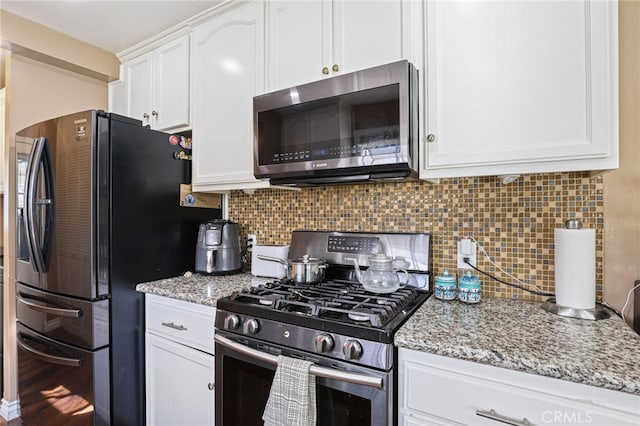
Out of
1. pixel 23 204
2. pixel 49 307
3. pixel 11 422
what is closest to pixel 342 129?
pixel 49 307

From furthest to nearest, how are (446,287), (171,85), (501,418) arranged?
(171,85)
(446,287)
(501,418)

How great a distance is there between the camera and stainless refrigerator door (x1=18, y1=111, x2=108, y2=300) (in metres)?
1.50

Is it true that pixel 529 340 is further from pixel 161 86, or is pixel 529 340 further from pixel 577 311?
pixel 161 86

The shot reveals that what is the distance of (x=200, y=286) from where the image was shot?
160 cm

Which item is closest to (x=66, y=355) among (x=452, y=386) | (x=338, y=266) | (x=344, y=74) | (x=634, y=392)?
(x=338, y=266)

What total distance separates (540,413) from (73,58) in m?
2.97

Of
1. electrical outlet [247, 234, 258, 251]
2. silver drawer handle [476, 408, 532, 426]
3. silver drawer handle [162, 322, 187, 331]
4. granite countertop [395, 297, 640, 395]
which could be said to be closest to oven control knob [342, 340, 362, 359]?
granite countertop [395, 297, 640, 395]

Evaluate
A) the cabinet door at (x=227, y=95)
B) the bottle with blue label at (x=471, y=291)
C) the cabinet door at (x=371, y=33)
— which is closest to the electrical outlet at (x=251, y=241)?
the cabinet door at (x=227, y=95)

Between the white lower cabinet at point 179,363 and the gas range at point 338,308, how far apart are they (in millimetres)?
225

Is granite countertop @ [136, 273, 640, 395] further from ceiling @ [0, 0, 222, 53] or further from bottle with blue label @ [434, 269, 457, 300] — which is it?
ceiling @ [0, 0, 222, 53]

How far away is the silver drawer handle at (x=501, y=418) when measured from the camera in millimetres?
801

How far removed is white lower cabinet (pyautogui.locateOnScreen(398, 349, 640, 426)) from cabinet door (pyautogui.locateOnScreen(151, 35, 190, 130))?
182 centimetres

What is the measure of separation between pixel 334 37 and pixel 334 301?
3.70 ft

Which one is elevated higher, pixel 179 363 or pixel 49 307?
pixel 49 307
